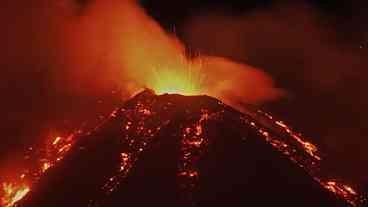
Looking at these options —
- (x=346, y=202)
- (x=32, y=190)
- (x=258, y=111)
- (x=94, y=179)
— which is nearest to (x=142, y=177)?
(x=94, y=179)

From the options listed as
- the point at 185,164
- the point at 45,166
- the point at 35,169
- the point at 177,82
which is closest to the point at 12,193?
the point at 35,169

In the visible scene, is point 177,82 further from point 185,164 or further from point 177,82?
point 185,164

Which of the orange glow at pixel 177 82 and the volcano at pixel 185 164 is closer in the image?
the volcano at pixel 185 164

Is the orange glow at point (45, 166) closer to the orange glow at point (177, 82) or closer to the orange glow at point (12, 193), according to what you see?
the orange glow at point (12, 193)

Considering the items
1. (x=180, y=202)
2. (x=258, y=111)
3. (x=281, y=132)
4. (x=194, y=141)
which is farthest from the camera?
(x=258, y=111)

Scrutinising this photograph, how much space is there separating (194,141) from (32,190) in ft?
18.5

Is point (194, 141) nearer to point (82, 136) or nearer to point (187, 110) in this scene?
point (187, 110)

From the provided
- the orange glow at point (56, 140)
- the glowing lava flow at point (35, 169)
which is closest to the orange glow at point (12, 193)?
the glowing lava flow at point (35, 169)

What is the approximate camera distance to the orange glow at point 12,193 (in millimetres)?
27411

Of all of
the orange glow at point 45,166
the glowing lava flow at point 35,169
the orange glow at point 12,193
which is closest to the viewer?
the orange glow at point 12,193

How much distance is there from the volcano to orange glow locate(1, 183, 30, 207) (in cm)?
56

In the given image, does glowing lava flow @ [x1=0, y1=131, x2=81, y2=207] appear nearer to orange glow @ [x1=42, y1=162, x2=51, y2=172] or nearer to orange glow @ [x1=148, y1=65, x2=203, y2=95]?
orange glow @ [x1=42, y1=162, x2=51, y2=172]

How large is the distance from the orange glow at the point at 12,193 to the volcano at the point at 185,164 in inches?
22.1

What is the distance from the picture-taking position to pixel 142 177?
26.7 meters
